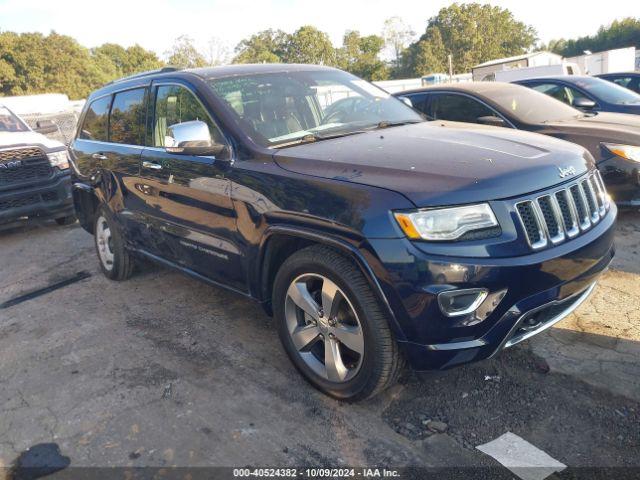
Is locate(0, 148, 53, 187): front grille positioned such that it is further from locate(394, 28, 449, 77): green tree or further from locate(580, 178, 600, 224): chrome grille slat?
locate(394, 28, 449, 77): green tree

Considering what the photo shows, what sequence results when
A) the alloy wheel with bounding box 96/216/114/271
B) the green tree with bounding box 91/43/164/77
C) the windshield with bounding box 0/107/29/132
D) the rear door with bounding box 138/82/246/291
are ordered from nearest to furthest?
the rear door with bounding box 138/82/246/291 < the alloy wheel with bounding box 96/216/114/271 < the windshield with bounding box 0/107/29/132 < the green tree with bounding box 91/43/164/77

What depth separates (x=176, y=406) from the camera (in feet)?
10.2

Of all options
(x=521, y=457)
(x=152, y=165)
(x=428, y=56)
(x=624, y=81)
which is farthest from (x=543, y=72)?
(x=428, y=56)

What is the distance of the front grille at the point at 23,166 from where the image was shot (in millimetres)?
7457

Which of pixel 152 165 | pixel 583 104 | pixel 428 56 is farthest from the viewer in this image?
pixel 428 56

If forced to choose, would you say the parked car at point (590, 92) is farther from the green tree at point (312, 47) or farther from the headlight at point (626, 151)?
the green tree at point (312, 47)

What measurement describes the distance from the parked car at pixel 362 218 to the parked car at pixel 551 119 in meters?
2.07

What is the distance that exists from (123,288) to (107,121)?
1582mm

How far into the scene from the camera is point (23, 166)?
7.68m

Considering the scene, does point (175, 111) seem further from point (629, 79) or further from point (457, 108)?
point (629, 79)

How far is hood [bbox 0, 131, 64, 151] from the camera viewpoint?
7.71m

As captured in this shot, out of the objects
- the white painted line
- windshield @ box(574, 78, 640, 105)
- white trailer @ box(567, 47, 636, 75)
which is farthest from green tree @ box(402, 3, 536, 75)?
the white painted line

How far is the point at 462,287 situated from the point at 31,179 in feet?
24.0

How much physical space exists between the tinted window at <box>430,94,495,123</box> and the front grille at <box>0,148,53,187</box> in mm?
5633
